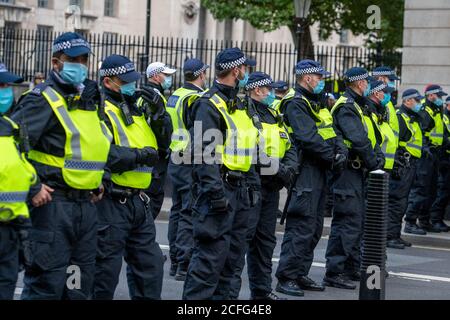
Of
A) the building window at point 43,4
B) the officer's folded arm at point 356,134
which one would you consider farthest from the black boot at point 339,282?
the building window at point 43,4

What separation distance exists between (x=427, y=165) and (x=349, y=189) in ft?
17.2

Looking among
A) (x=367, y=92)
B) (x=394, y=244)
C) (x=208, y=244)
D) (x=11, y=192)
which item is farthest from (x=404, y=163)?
(x=11, y=192)

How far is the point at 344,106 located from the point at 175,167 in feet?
5.95

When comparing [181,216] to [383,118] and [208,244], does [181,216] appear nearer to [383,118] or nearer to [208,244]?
[383,118]

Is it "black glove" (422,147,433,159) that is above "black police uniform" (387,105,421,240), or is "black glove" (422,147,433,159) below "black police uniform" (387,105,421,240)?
above

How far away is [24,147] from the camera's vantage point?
7258mm

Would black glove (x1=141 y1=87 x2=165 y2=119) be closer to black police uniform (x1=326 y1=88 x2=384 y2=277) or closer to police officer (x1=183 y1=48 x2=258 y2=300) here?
police officer (x1=183 y1=48 x2=258 y2=300)

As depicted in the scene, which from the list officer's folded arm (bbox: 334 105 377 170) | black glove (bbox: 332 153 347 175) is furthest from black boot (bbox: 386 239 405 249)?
black glove (bbox: 332 153 347 175)

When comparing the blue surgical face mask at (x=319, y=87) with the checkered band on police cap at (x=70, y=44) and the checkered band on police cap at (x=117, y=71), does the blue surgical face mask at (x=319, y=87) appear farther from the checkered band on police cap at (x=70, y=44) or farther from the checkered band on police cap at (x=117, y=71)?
the checkered band on police cap at (x=70, y=44)

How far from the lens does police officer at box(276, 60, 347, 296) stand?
10.7 metres

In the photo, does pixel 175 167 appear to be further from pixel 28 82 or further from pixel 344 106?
pixel 28 82

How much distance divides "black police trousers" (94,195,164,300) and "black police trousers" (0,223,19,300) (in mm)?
1205

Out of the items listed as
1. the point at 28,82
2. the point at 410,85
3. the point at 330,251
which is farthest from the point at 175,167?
the point at 28,82

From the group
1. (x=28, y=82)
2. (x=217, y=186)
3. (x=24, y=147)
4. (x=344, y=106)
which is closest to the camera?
(x=24, y=147)
